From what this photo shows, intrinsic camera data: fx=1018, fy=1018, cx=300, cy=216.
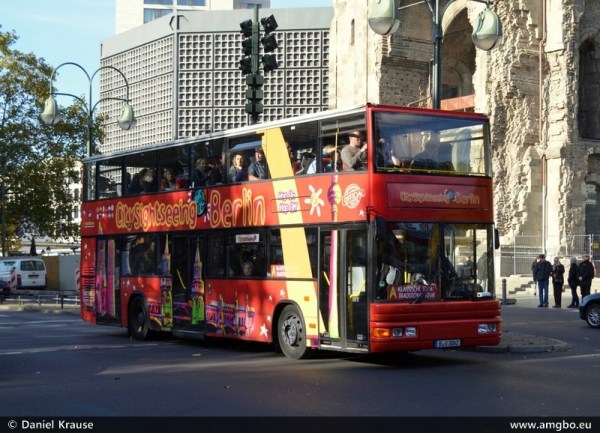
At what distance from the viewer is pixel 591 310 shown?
23.4 meters

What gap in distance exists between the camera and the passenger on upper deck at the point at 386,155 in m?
14.5

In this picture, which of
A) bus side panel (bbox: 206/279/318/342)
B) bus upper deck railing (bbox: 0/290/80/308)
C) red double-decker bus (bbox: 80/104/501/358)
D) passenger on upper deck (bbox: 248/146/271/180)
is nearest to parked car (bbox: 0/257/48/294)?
bus upper deck railing (bbox: 0/290/80/308)

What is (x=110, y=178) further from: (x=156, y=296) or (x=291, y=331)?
(x=291, y=331)

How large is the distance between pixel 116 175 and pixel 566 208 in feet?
88.7

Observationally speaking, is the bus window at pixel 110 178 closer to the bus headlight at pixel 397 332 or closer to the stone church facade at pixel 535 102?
the bus headlight at pixel 397 332

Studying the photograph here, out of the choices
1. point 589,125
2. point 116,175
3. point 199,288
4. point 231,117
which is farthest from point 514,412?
point 231,117

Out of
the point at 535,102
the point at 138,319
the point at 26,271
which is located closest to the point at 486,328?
the point at 138,319

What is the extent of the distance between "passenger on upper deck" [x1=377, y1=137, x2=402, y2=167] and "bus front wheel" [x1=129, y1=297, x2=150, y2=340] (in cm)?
760

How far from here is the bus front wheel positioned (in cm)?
2041

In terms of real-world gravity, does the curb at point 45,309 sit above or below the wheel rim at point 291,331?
below

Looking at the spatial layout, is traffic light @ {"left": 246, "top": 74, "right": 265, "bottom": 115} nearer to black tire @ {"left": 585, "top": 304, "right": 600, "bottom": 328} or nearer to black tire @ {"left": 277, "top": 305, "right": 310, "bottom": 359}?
black tire @ {"left": 277, "top": 305, "right": 310, "bottom": 359}

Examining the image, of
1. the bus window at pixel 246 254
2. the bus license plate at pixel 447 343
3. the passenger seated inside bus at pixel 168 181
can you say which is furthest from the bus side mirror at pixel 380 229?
the passenger seated inside bus at pixel 168 181

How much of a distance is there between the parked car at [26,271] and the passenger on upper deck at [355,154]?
3448 cm
